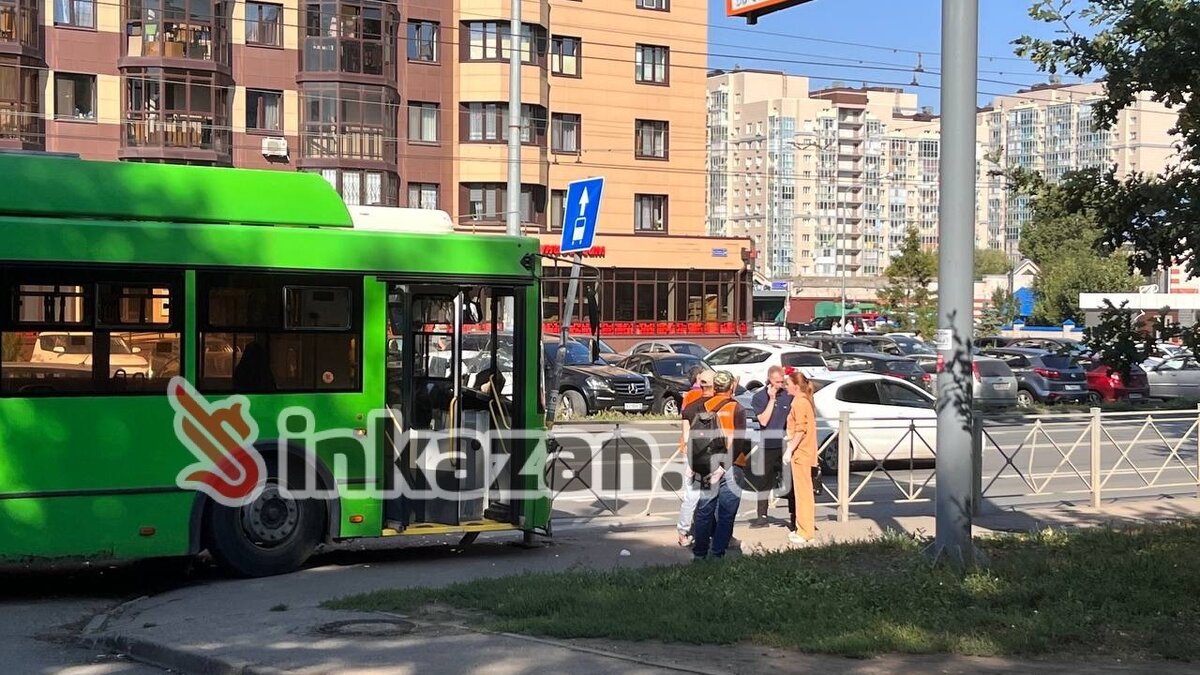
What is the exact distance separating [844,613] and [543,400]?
15.6ft

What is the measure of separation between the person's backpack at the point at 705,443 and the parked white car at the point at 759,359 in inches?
801

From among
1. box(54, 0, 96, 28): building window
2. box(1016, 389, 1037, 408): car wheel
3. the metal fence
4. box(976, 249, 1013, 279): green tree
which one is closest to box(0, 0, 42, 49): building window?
box(54, 0, 96, 28): building window

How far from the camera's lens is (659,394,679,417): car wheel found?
106 feet

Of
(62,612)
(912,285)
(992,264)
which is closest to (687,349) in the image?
(912,285)

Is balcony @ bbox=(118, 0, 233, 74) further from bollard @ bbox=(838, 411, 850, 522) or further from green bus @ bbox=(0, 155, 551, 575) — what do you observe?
green bus @ bbox=(0, 155, 551, 575)

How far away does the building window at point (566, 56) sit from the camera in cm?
5638

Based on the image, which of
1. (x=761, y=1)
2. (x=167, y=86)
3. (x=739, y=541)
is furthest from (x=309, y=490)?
(x=167, y=86)

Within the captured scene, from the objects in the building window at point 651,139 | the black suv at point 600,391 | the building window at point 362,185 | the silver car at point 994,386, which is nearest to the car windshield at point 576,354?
the black suv at point 600,391

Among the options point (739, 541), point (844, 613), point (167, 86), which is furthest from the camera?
point (167, 86)

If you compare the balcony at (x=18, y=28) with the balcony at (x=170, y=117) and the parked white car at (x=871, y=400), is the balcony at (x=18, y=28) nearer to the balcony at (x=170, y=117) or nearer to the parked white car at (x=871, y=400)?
the balcony at (x=170, y=117)

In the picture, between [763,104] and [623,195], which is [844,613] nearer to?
[623,195]

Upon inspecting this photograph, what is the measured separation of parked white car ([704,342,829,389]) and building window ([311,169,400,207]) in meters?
20.7

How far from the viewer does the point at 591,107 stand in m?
57.3

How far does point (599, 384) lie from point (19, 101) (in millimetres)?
25513
